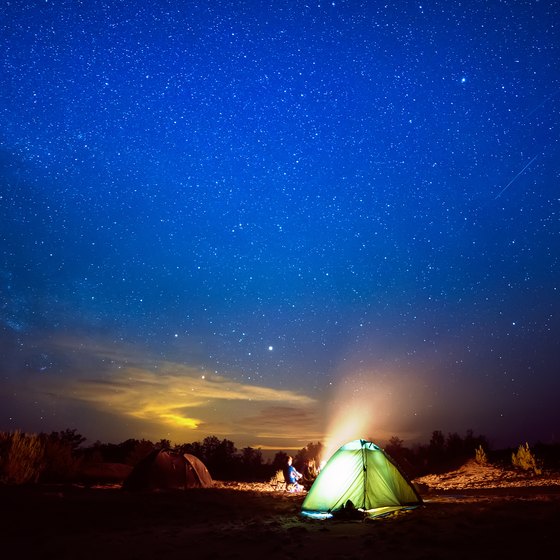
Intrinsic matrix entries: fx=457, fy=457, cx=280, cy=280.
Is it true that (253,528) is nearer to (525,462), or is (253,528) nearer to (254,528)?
(254,528)

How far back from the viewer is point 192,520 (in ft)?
38.0

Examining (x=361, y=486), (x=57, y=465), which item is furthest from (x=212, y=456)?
(x=361, y=486)

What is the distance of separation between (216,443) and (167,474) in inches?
1159

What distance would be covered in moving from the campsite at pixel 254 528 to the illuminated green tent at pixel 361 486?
0.45 meters

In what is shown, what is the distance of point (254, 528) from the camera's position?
10211 millimetres

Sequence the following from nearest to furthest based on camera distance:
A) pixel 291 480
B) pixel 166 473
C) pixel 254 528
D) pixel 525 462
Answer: pixel 254 528, pixel 166 473, pixel 291 480, pixel 525 462

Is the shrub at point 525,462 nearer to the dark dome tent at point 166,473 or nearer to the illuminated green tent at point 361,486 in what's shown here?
the illuminated green tent at point 361,486

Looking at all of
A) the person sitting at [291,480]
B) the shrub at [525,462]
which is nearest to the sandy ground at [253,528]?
the person sitting at [291,480]

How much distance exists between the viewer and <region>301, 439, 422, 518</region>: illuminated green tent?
1153cm

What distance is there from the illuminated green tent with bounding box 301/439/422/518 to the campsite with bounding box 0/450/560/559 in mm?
452

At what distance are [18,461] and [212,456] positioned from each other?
27.4m

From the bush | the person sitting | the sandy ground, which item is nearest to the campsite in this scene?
the sandy ground

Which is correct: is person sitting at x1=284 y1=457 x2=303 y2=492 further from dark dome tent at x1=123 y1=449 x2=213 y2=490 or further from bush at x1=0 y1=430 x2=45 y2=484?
bush at x1=0 y1=430 x2=45 y2=484

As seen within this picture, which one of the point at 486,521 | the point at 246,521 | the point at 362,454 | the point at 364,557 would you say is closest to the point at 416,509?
the point at 362,454
